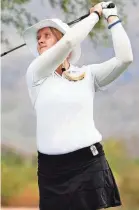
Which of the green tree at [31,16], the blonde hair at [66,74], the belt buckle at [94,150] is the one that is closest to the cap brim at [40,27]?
the blonde hair at [66,74]

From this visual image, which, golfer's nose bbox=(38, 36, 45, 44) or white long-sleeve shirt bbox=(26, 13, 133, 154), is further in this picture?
golfer's nose bbox=(38, 36, 45, 44)

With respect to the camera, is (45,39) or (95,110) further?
(95,110)

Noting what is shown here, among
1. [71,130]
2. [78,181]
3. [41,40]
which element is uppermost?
[41,40]

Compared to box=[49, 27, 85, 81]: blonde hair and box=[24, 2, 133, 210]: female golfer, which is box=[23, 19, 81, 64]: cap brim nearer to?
box=[49, 27, 85, 81]: blonde hair

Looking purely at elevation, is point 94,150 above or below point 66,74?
below

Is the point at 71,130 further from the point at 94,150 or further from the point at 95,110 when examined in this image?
the point at 95,110

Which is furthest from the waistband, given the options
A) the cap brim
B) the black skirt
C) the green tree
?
the green tree

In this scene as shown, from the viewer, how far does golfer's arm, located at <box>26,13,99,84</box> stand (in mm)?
1334

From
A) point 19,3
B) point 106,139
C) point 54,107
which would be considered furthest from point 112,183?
point 19,3

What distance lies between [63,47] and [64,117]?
187 millimetres

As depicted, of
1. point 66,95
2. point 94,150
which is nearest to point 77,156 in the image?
point 94,150

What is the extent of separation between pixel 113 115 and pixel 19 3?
0.91 metres

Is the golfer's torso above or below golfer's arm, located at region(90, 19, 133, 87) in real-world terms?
below

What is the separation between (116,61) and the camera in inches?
55.7
